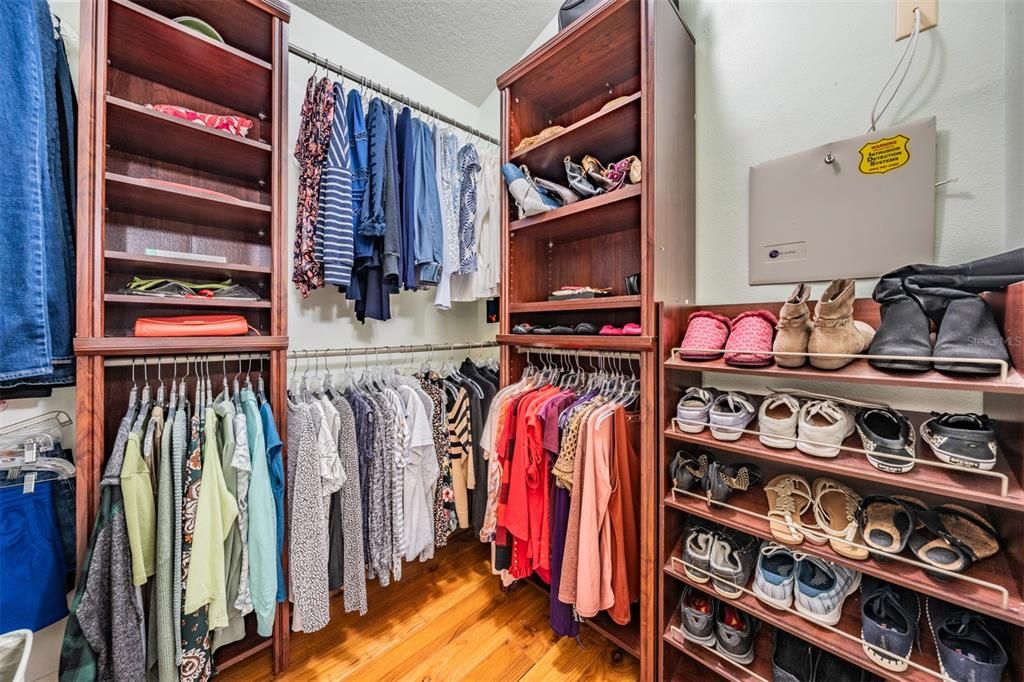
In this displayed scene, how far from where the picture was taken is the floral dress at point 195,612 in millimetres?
1094

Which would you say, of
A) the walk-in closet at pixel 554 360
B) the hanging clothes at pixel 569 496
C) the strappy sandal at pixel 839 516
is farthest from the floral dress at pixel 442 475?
the strappy sandal at pixel 839 516

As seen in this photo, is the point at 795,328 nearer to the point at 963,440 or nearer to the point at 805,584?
the point at 963,440

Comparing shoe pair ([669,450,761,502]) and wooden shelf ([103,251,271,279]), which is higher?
wooden shelf ([103,251,271,279])

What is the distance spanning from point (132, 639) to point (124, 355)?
0.79 m

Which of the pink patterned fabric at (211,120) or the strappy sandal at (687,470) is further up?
the pink patterned fabric at (211,120)

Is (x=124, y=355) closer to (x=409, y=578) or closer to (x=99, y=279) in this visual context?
(x=99, y=279)

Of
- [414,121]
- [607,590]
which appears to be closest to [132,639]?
[607,590]

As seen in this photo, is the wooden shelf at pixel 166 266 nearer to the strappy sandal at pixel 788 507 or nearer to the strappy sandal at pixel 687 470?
the strappy sandal at pixel 687 470

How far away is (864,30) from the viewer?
111cm

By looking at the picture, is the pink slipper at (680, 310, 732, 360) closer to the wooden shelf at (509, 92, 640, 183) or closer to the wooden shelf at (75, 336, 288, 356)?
the wooden shelf at (509, 92, 640, 183)

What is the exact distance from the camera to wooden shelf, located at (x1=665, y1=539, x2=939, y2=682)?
81 centimetres

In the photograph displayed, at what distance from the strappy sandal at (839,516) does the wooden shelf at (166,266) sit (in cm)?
183

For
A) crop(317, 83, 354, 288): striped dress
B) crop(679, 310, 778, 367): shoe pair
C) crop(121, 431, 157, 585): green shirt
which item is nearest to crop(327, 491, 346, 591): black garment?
crop(121, 431, 157, 585): green shirt

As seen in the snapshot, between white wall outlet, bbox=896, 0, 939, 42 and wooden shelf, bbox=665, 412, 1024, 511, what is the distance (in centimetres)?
108
